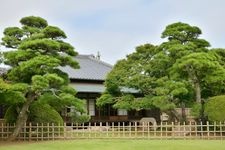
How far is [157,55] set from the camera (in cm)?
2436

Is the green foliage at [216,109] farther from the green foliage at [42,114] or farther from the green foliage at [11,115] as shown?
the green foliage at [11,115]

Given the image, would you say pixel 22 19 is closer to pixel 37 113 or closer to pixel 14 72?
pixel 14 72

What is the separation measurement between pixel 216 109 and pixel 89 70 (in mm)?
16018

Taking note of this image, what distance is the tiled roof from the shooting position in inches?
1312

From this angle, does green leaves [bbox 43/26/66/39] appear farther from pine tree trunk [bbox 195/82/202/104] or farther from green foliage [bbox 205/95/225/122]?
green foliage [bbox 205/95/225/122]

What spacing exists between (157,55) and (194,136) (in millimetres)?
5731

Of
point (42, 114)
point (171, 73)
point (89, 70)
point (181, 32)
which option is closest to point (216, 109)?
point (171, 73)

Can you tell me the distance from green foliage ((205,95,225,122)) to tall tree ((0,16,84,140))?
6.96m

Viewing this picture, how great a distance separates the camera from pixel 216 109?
70.4ft

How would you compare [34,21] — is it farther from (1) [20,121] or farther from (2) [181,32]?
(2) [181,32]

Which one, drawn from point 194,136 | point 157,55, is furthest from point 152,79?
point 194,136

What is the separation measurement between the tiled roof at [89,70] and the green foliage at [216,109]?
13.6 meters

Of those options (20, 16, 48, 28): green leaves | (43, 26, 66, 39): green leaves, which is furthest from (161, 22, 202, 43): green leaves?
(20, 16, 48, 28): green leaves

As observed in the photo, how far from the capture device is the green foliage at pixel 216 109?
21188mm
